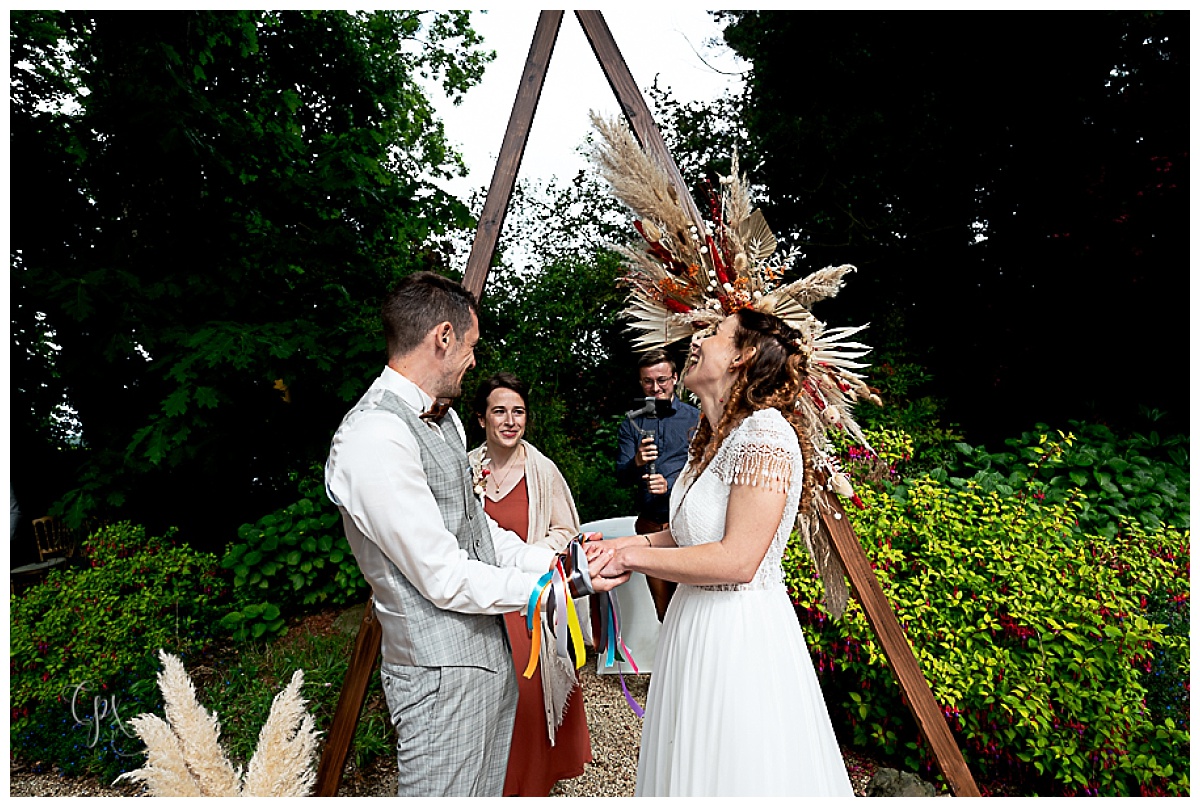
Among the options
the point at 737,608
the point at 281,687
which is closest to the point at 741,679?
the point at 737,608

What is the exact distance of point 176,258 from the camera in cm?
430

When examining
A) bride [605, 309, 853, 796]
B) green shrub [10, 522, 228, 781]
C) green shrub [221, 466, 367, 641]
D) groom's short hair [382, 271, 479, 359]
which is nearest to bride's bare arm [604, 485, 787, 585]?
bride [605, 309, 853, 796]

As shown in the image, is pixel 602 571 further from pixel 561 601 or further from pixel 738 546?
pixel 738 546

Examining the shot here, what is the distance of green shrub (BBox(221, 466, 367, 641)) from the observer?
15.3 feet

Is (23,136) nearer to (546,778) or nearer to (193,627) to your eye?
(193,627)

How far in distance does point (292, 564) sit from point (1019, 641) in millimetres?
4318

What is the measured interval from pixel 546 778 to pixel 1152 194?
5589 millimetres

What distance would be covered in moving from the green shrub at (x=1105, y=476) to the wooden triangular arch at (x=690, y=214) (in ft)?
6.69

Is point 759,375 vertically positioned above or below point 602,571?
above

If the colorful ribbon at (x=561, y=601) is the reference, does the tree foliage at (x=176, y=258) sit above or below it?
above

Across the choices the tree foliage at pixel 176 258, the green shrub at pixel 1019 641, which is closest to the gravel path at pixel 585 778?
the green shrub at pixel 1019 641

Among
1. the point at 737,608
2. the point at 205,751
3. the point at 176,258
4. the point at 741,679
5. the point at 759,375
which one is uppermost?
the point at 176,258

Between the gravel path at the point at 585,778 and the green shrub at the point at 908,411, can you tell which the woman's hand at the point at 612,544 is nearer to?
the gravel path at the point at 585,778

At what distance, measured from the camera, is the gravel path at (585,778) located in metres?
3.27
